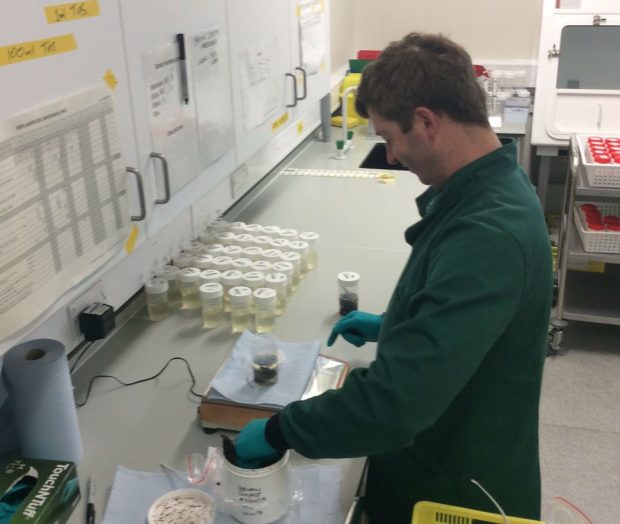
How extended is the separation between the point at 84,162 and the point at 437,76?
2.23 ft

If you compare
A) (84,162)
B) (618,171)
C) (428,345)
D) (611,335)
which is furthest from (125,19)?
(611,335)

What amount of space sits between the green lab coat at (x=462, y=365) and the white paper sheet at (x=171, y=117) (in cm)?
67

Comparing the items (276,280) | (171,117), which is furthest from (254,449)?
(171,117)

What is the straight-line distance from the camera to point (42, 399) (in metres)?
1.21

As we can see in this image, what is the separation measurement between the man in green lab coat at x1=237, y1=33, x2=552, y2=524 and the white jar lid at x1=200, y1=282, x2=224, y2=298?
64cm

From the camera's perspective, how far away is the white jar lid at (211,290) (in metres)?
1.75

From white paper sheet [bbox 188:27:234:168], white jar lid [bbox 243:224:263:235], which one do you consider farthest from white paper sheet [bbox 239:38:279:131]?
white jar lid [bbox 243:224:263:235]

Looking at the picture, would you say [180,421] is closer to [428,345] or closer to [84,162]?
[84,162]

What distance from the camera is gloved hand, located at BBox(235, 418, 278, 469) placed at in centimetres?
112

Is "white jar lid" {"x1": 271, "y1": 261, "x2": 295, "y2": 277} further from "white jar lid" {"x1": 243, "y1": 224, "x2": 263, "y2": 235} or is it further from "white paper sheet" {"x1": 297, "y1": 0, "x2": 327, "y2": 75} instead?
"white paper sheet" {"x1": 297, "y1": 0, "x2": 327, "y2": 75}

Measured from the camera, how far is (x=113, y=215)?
1.41 metres

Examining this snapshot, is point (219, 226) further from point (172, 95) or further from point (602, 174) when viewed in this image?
point (602, 174)

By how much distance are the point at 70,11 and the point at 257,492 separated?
2.91 ft

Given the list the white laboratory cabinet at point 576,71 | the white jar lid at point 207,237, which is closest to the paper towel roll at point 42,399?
the white jar lid at point 207,237
